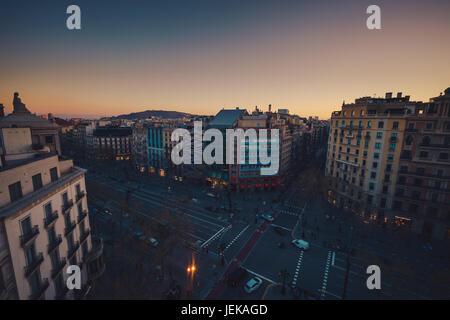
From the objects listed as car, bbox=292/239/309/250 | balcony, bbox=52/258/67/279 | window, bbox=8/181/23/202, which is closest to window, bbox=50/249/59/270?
balcony, bbox=52/258/67/279

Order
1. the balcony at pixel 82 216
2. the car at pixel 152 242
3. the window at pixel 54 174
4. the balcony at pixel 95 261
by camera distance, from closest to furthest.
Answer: the window at pixel 54 174, the balcony at pixel 82 216, the balcony at pixel 95 261, the car at pixel 152 242

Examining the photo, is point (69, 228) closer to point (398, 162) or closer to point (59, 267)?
point (59, 267)

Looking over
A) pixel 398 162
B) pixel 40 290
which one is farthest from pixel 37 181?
pixel 398 162

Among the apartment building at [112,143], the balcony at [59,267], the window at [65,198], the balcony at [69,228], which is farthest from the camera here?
the apartment building at [112,143]

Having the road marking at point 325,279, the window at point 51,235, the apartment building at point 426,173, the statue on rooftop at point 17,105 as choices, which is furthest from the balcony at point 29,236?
the apartment building at point 426,173

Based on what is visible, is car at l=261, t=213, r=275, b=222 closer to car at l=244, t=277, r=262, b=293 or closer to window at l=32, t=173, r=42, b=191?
car at l=244, t=277, r=262, b=293

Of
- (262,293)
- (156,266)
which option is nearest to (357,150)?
(262,293)

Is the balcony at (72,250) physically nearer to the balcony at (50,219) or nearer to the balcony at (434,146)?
the balcony at (50,219)
